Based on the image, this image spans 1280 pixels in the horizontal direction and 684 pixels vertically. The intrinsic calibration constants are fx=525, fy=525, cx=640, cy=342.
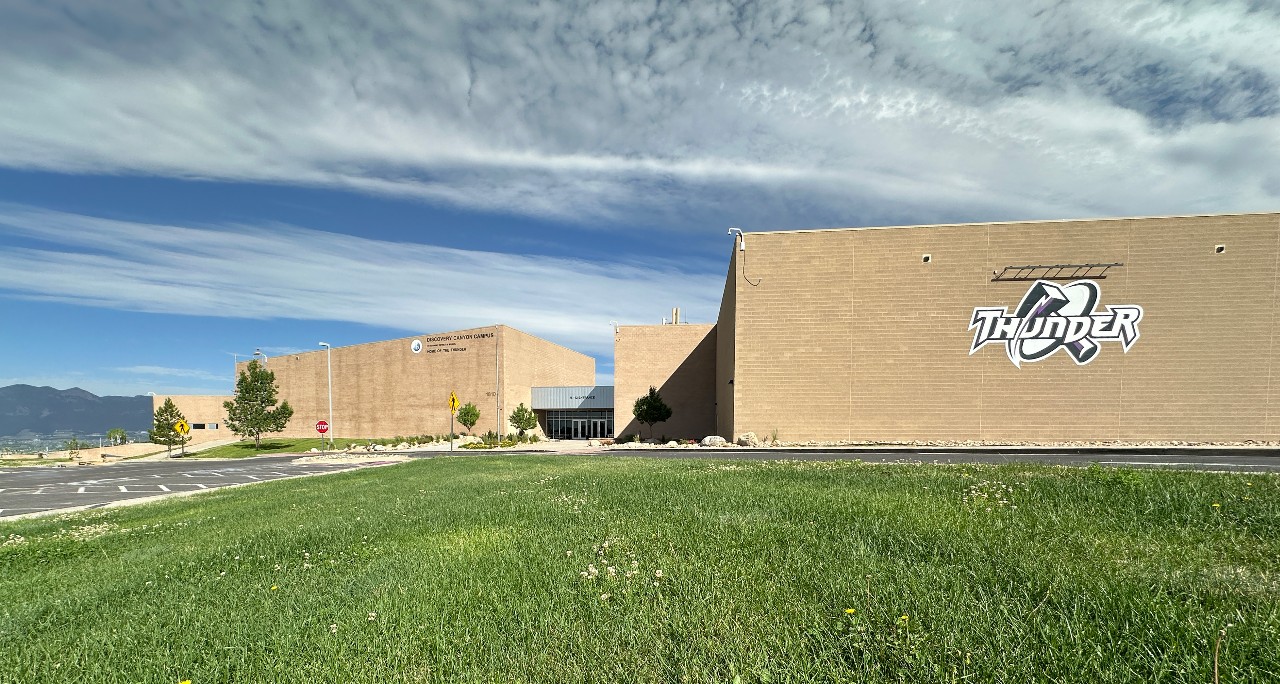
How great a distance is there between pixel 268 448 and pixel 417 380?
13490 mm

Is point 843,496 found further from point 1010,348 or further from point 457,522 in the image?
point 1010,348

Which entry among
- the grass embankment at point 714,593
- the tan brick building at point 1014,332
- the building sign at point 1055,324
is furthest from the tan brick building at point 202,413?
the building sign at point 1055,324

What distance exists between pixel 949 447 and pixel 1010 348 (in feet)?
19.2

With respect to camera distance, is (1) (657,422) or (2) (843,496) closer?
(2) (843,496)

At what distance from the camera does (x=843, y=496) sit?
6.49 metres

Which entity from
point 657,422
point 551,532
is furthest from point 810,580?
point 657,422

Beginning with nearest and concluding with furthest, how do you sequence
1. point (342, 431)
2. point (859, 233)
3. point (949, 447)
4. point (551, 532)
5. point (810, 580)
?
point (810, 580) < point (551, 532) < point (949, 447) < point (859, 233) < point (342, 431)

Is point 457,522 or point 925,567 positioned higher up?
point 925,567

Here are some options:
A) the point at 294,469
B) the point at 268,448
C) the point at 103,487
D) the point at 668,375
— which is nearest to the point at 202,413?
the point at 268,448

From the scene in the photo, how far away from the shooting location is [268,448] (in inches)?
1831

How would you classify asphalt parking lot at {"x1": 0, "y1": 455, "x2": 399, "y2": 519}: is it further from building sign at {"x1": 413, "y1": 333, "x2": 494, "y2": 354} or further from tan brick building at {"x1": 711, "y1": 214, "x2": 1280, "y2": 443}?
building sign at {"x1": 413, "y1": 333, "x2": 494, "y2": 354}

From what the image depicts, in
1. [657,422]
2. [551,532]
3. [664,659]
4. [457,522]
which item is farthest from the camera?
[657,422]

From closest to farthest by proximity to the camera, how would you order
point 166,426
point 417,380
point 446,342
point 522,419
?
1. point 522,419
2. point 166,426
3. point 446,342
4. point 417,380

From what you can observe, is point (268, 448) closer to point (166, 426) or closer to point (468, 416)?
point (166, 426)
